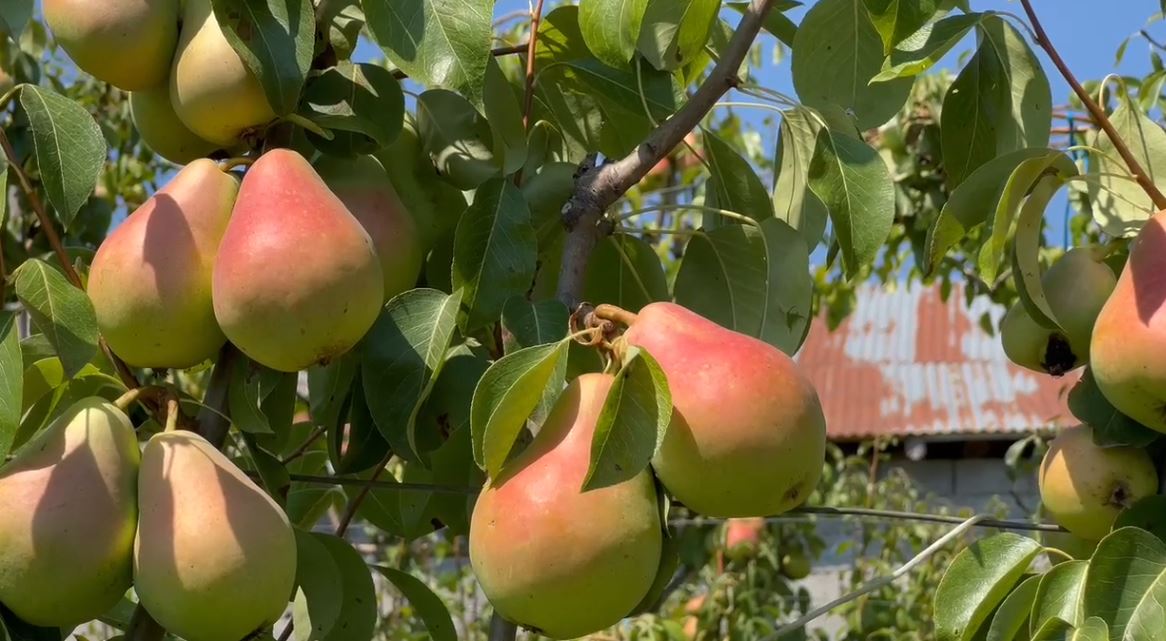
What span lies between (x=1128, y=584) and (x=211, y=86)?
706 millimetres

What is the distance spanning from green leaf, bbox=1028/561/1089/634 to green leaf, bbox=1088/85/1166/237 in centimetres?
28

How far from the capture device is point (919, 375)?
6.67m

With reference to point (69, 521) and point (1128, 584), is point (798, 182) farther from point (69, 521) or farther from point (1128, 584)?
point (69, 521)

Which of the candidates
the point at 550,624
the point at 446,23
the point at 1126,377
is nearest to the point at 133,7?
the point at 446,23

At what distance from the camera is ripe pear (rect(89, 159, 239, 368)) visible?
0.82 metres

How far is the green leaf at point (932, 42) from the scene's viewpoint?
37.0 inches

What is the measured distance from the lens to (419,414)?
94 centimetres

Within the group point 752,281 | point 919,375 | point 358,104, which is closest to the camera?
point 358,104

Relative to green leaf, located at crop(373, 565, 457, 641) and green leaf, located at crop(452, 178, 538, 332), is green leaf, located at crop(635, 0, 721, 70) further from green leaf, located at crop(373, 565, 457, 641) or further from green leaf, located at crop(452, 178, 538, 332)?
green leaf, located at crop(373, 565, 457, 641)

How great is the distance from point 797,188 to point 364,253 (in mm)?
457

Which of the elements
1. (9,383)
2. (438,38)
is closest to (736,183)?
(438,38)

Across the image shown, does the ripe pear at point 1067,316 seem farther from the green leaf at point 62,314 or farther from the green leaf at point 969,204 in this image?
the green leaf at point 62,314

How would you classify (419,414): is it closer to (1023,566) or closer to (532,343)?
(532,343)

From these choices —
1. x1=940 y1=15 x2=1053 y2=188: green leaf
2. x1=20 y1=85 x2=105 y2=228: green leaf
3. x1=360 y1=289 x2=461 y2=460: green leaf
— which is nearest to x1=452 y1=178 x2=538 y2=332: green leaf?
x1=360 y1=289 x2=461 y2=460: green leaf
